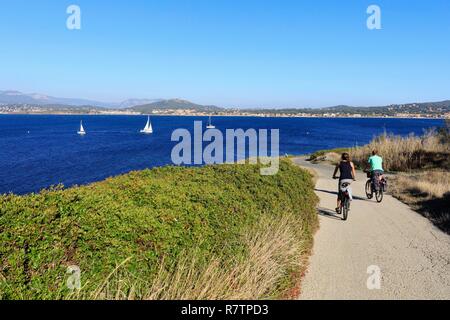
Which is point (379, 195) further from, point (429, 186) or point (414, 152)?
point (414, 152)

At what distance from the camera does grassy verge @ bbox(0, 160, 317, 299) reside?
3318 mm

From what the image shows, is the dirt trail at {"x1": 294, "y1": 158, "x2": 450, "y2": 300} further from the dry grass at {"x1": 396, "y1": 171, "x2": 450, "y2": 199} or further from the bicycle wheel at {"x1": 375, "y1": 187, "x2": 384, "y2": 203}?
the dry grass at {"x1": 396, "y1": 171, "x2": 450, "y2": 199}

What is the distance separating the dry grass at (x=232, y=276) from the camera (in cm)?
389

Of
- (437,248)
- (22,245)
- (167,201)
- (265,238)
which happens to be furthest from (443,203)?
(22,245)

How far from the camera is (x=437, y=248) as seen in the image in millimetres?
8742

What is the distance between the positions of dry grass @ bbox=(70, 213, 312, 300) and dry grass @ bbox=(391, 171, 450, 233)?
6.58 meters

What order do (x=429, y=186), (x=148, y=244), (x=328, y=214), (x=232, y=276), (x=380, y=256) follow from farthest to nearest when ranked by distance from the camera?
(x=429, y=186) → (x=328, y=214) → (x=380, y=256) → (x=232, y=276) → (x=148, y=244)

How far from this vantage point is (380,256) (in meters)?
8.06

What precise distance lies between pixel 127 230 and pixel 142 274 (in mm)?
496

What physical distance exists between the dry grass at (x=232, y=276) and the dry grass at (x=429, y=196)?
21.6ft

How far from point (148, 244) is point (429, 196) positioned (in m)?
13.7

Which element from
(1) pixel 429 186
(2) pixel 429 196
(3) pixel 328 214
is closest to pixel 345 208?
(3) pixel 328 214

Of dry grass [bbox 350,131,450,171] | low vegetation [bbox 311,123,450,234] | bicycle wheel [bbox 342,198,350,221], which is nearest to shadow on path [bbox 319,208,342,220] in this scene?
bicycle wheel [bbox 342,198,350,221]

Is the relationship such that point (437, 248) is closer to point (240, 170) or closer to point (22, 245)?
point (240, 170)
